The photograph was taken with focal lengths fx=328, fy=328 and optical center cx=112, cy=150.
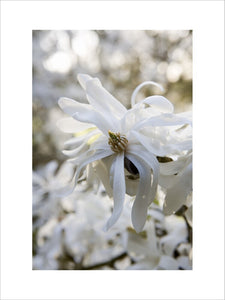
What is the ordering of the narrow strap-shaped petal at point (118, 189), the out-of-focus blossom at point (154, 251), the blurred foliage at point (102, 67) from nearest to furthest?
the narrow strap-shaped petal at point (118, 189) → the out-of-focus blossom at point (154, 251) → the blurred foliage at point (102, 67)

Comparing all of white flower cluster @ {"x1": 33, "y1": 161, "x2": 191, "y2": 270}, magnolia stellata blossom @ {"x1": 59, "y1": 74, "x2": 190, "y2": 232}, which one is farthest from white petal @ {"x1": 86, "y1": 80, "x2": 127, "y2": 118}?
white flower cluster @ {"x1": 33, "y1": 161, "x2": 191, "y2": 270}

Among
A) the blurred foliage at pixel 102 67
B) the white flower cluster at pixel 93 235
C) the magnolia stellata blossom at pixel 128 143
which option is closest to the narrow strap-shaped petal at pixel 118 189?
the magnolia stellata blossom at pixel 128 143

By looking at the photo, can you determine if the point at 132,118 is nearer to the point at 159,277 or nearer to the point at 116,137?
the point at 116,137

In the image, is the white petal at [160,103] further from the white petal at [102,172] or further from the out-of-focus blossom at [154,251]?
the out-of-focus blossom at [154,251]

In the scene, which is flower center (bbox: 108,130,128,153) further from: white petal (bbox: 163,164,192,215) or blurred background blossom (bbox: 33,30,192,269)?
blurred background blossom (bbox: 33,30,192,269)

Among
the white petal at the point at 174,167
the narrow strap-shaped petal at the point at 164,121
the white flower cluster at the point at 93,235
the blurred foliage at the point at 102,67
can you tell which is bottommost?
the white flower cluster at the point at 93,235

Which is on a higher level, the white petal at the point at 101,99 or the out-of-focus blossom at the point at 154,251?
the white petal at the point at 101,99
